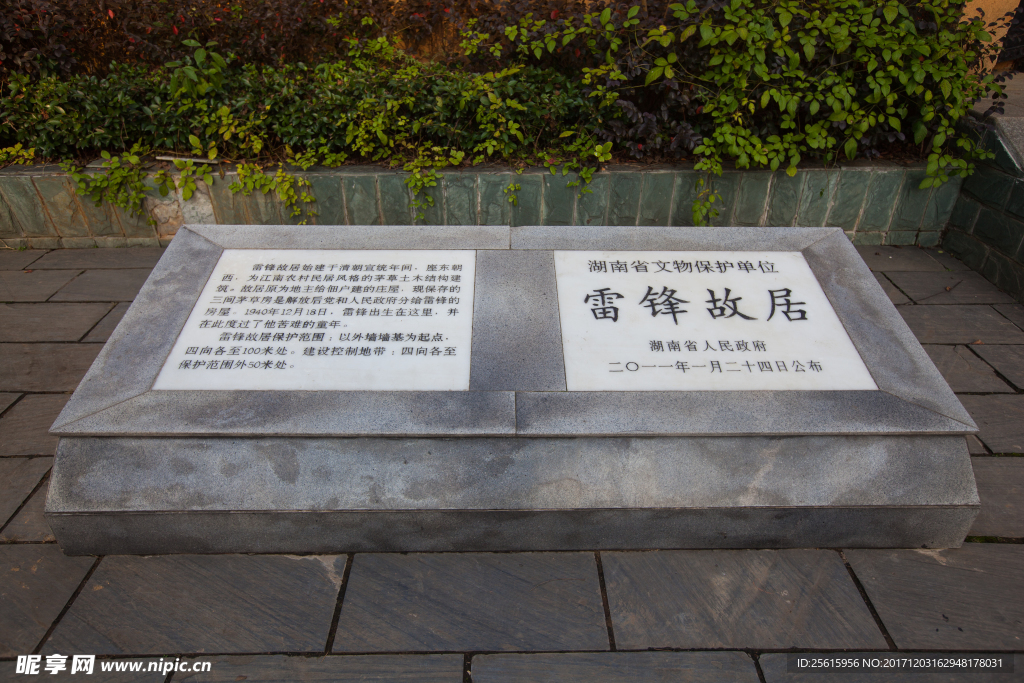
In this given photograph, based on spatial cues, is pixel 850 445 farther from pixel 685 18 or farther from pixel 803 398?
pixel 685 18

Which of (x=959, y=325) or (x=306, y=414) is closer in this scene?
(x=306, y=414)

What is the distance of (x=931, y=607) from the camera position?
1.71 meters

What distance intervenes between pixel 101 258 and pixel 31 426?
1702 millimetres

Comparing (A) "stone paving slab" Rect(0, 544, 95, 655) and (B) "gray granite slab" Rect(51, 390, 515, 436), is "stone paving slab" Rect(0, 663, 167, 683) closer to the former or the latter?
(A) "stone paving slab" Rect(0, 544, 95, 655)

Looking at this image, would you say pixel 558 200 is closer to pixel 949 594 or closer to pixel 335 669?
pixel 949 594

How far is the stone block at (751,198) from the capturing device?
355cm

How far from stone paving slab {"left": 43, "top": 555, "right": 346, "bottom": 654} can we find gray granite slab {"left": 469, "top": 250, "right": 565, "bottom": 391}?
2.60ft

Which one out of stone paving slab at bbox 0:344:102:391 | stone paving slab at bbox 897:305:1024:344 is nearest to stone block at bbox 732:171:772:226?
stone paving slab at bbox 897:305:1024:344

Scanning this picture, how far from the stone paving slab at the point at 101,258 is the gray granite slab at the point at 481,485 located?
89.2 inches

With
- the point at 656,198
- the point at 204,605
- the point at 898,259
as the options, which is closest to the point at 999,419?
the point at 898,259

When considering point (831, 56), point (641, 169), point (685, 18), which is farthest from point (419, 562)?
Answer: point (831, 56)

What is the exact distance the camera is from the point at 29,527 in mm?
1936

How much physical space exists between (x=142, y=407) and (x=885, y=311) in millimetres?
2517

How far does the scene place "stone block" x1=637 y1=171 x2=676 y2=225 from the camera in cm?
351
